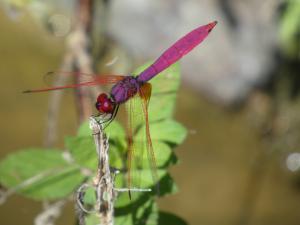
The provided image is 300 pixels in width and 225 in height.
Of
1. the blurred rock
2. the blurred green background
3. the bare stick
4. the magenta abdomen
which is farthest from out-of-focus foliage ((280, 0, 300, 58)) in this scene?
the bare stick

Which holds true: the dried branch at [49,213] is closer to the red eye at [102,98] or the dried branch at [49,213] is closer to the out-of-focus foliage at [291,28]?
the red eye at [102,98]

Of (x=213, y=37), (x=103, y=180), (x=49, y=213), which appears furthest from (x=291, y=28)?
(x=103, y=180)

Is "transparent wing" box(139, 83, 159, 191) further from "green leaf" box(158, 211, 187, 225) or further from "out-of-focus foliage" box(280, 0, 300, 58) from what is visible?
"out-of-focus foliage" box(280, 0, 300, 58)

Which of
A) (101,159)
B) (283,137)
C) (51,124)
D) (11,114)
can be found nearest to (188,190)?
(283,137)

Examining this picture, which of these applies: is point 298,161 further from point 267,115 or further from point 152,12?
point 152,12

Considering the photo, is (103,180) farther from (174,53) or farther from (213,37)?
(213,37)
